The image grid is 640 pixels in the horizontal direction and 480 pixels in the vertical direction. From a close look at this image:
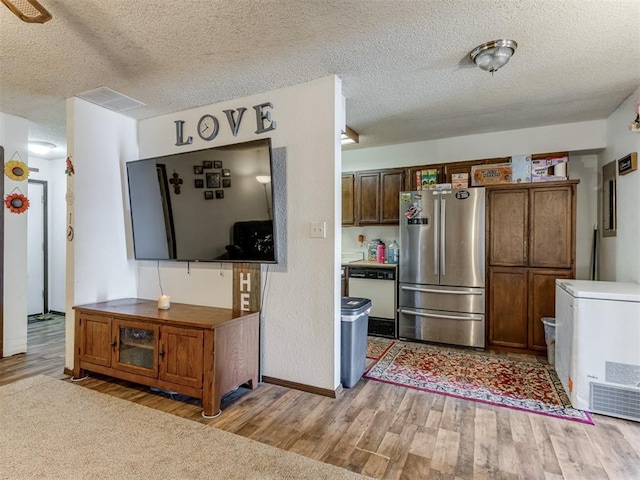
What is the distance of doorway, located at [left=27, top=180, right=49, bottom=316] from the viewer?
16.7ft

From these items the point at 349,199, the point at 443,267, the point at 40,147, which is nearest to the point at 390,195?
the point at 349,199

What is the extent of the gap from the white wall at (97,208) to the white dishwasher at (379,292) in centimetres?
254

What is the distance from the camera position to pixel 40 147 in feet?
14.9

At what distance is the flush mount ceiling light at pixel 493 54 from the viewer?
2162 mm

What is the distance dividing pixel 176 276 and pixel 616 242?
419 centimetres

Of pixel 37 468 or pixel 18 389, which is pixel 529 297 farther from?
pixel 18 389

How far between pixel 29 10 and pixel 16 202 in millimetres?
2704

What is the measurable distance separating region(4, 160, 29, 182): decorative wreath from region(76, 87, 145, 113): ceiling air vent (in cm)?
121

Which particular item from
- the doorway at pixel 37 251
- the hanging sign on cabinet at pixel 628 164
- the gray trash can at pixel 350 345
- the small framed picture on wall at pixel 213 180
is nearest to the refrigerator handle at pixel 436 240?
the gray trash can at pixel 350 345

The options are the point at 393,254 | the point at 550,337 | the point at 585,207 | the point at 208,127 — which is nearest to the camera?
the point at 208,127

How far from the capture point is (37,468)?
1.77m

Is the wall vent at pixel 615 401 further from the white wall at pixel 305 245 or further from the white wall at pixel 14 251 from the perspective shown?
the white wall at pixel 14 251

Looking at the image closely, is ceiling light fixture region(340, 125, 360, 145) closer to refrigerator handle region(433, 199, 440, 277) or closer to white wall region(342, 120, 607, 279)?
white wall region(342, 120, 607, 279)

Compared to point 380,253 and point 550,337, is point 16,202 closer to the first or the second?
point 380,253
